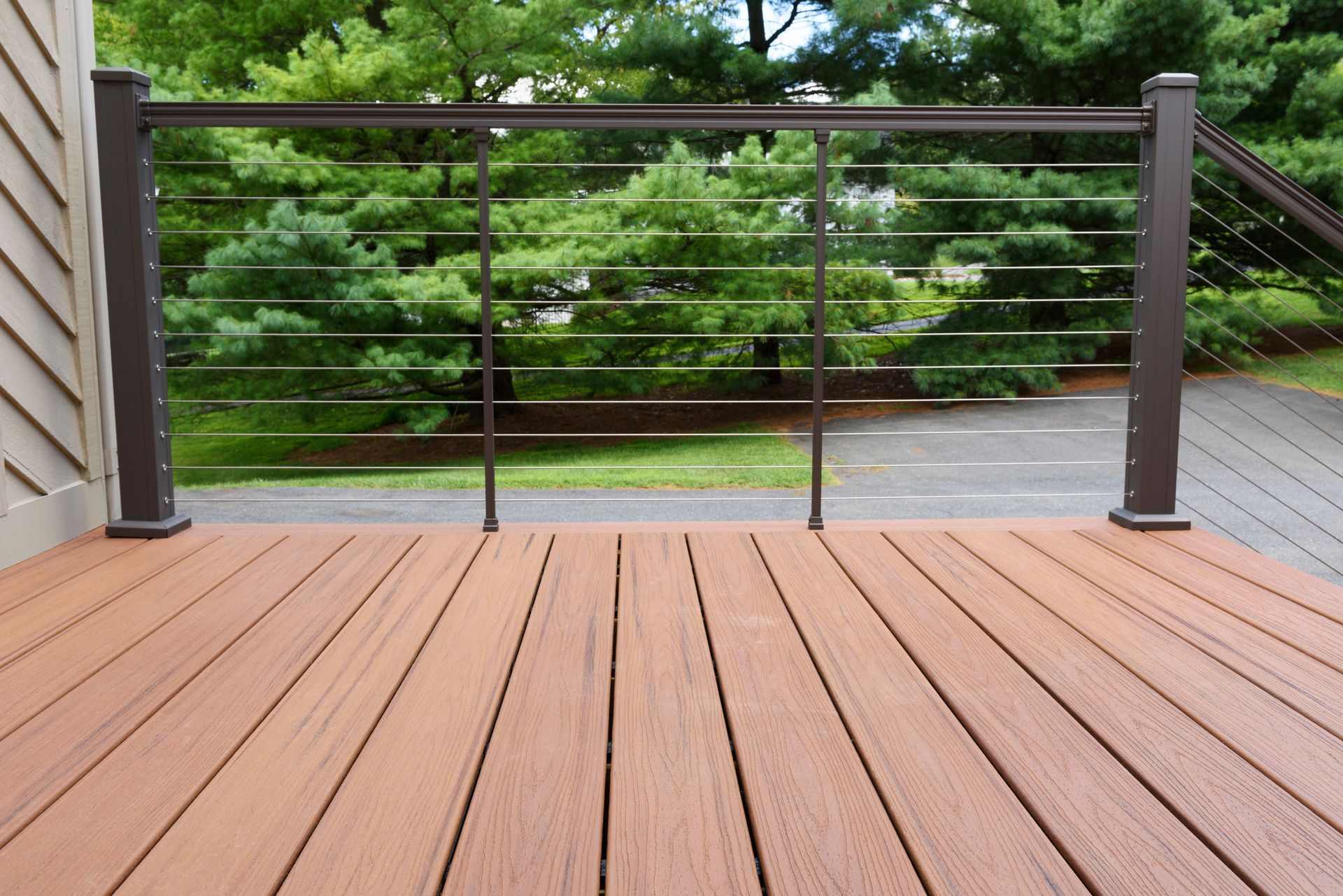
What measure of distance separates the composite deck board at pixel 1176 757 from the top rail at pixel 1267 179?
4.13ft

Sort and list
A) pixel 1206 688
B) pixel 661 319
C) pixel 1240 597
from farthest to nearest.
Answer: pixel 661 319, pixel 1240 597, pixel 1206 688

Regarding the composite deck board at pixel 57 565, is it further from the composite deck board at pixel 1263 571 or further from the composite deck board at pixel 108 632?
the composite deck board at pixel 1263 571

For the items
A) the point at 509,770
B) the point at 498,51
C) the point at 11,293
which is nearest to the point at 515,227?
the point at 498,51

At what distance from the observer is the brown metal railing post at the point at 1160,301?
2307 millimetres

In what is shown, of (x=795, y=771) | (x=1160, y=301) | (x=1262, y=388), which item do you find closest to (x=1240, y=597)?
(x=1160, y=301)

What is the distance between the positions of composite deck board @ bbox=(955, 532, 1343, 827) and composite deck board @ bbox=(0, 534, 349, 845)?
1469mm

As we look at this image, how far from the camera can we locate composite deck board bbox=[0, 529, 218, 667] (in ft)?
5.49

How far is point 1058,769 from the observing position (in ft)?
3.93

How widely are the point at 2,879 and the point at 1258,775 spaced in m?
1.41

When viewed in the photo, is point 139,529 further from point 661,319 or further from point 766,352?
point 766,352

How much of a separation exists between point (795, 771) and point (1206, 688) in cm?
69

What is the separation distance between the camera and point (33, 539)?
7.23 feet

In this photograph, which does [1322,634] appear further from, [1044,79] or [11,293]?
[1044,79]

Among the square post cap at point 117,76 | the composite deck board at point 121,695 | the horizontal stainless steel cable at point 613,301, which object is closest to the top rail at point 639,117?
the square post cap at point 117,76
